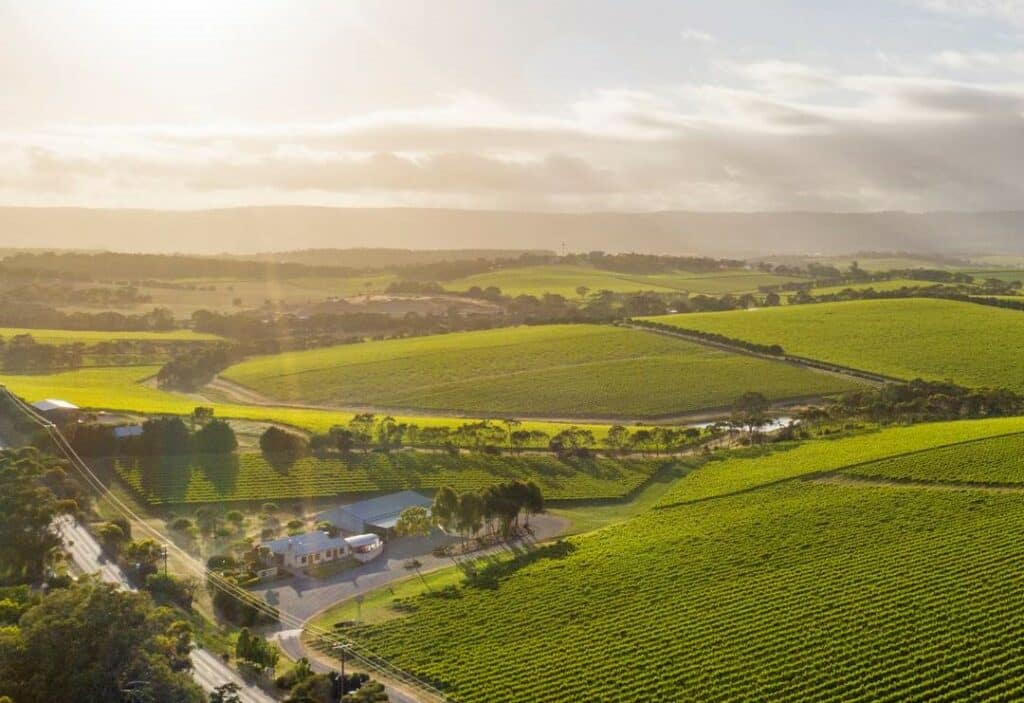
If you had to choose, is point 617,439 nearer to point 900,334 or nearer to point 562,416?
point 562,416

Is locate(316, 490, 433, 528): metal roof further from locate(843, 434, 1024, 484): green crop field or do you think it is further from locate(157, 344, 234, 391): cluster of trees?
locate(157, 344, 234, 391): cluster of trees

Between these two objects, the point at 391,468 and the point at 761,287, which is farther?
the point at 761,287

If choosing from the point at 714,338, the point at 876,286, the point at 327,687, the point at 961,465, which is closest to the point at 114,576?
the point at 327,687

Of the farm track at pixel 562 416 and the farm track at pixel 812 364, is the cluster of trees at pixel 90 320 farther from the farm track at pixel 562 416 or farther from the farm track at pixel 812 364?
the farm track at pixel 812 364

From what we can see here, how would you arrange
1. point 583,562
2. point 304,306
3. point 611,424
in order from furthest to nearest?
point 304,306 → point 611,424 → point 583,562

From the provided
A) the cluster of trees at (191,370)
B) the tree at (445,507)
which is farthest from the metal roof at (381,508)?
the cluster of trees at (191,370)

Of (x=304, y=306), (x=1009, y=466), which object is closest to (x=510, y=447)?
(x=1009, y=466)

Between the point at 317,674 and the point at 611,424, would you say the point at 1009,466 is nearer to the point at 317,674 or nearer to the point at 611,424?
the point at 611,424

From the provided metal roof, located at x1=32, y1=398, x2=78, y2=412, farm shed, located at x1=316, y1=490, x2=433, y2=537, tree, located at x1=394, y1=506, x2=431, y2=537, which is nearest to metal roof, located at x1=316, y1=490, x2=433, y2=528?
farm shed, located at x1=316, y1=490, x2=433, y2=537
